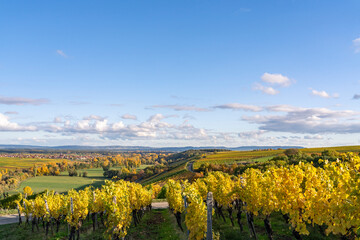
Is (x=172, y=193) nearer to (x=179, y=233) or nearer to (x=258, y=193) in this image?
(x=179, y=233)

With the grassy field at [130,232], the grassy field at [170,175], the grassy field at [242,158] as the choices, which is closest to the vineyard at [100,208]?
the grassy field at [130,232]

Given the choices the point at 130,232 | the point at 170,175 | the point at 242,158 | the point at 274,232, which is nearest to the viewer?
the point at 274,232

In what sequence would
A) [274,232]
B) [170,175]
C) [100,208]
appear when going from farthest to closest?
[170,175], [100,208], [274,232]

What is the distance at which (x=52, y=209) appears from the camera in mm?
24172

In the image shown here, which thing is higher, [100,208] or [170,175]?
[100,208]

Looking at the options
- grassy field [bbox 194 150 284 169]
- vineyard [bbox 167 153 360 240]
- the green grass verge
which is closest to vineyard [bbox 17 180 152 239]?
vineyard [bbox 167 153 360 240]

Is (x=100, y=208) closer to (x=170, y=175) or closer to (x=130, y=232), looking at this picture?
(x=130, y=232)

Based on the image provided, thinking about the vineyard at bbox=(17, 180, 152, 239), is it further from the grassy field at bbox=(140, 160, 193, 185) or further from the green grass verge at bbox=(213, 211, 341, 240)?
the grassy field at bbox=(140, 160, 193, 185)

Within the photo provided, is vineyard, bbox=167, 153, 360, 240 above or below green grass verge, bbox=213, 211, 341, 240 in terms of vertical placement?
above

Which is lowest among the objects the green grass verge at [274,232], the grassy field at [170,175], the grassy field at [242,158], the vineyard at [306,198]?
the grassy field at [170,175]

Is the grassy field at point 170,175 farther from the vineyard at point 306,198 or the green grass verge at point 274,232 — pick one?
the vineyard at point 306,198

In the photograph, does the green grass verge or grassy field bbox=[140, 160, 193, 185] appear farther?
grassy field bbox=[140, 160, 193, 185]

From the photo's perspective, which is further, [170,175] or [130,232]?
[170,175]

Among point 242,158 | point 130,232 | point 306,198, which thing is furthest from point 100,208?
point 242,158
